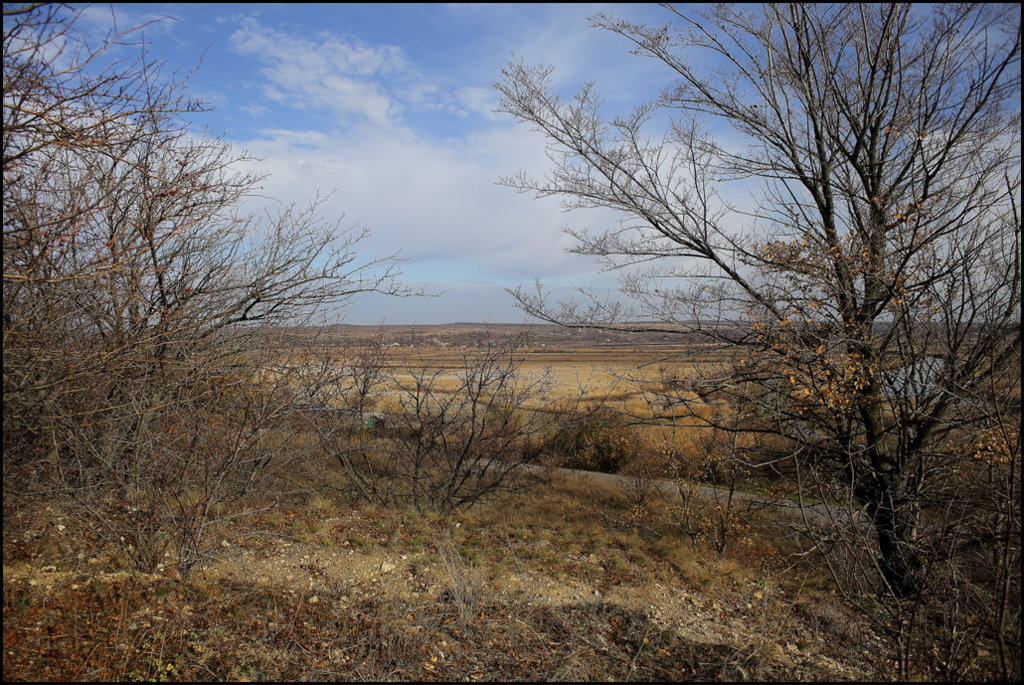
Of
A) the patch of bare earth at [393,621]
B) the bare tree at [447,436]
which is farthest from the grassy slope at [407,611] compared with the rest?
the bare tree at [447,436]

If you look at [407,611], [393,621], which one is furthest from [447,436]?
[393,621]

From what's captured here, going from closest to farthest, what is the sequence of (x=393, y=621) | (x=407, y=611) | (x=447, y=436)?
(x=393, y=621) → (x=407, y=611) → (x=447, y=436)

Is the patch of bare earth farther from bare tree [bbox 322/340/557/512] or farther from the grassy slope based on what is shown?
bare tree [bbox 322/340/557/512]

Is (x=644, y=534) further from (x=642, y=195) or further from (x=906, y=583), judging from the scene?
(x=642, y=195)

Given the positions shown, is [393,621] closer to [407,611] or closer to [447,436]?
[407,611]

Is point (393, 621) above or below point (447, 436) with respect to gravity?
below

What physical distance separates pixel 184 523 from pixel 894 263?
7.40 meters

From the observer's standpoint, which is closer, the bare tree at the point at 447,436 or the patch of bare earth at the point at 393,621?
the patch of bare earth at the point at 393,621

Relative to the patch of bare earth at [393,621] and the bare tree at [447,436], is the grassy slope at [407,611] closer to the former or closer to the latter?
the patch of bare earth at [393,621]

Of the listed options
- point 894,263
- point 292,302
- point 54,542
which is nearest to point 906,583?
point 894,263

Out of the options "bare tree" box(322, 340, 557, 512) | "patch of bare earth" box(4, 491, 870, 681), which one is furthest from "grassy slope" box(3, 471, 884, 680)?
"bare tree" box(322, 340, 557, 512)

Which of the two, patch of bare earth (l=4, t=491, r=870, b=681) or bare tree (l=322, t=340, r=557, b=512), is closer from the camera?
patch of bare earth (l=4, t=491, r=870, b=681)

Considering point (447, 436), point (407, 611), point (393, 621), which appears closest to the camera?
point (393, 621)

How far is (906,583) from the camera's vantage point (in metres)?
6.61
